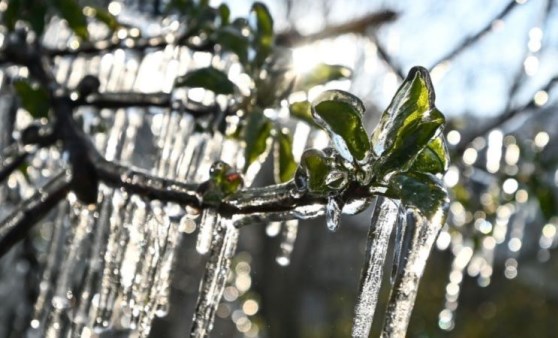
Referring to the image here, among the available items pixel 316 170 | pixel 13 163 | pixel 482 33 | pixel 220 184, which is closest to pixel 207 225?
pixel 220 184

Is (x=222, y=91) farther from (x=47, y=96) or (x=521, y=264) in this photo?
(x=521, y=264)

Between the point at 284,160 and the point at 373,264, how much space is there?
35 centimetres

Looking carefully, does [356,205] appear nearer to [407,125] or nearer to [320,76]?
[407,125]

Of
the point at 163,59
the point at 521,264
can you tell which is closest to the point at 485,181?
the point at 163,59

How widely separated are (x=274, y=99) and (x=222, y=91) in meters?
0.06

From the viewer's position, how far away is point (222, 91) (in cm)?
106

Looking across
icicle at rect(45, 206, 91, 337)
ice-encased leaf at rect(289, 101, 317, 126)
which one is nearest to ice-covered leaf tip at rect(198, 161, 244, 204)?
ice-encased leaf at rect(289, 101, 317, 126)

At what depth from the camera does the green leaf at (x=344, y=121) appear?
26.8 inches

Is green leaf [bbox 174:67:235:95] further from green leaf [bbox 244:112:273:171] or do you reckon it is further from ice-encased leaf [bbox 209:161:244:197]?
ice-encased leaf [bbox 209:161:244:197]

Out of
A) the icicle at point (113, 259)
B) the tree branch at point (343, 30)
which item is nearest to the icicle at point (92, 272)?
the icicle at point (113, 259)

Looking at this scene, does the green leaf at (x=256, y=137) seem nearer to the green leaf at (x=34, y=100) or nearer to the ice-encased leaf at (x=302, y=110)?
the ice-encased leaf at (x=302, y=110)

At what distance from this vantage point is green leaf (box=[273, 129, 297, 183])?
40.0 inches

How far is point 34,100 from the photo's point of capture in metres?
1.27

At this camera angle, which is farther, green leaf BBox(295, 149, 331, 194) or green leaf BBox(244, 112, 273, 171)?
green leaf BBox(244, 112, 273, 171)
